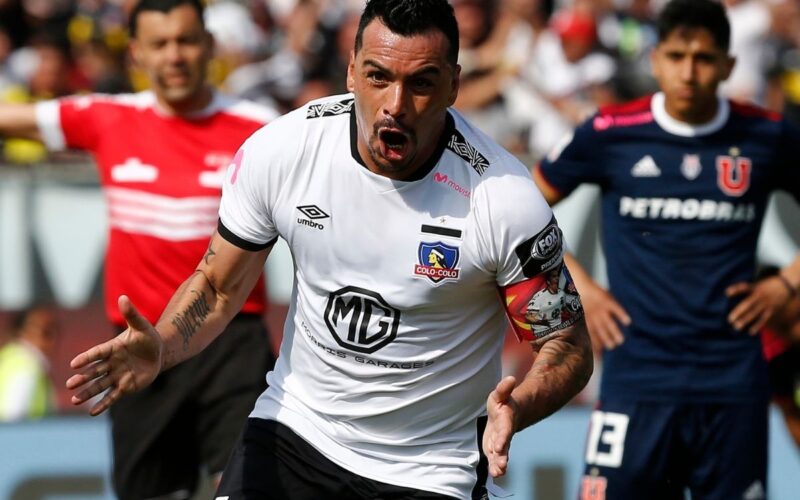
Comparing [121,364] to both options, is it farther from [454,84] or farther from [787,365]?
[787,365]

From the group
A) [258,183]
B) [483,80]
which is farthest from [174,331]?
[483,80]

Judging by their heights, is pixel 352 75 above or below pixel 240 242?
above

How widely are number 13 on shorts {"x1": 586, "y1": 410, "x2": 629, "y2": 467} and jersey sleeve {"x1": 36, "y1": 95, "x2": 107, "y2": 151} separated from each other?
115 inches

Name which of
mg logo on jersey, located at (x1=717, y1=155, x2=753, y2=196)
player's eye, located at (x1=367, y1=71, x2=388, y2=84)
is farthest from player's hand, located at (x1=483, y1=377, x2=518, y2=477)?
mg logo on jersey, located at (x1=717, y1=155, x2=753, y2=196)

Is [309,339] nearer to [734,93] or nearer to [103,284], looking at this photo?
[103,284]

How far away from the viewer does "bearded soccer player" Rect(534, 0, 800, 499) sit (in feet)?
21.2

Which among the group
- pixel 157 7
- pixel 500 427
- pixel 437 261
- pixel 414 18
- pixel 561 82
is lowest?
pixel 500 427

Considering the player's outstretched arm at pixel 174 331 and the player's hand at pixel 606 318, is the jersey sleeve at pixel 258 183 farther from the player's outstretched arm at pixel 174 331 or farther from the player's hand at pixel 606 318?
the player's hand at pixel 606 318

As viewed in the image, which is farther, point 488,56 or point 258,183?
point 488,56

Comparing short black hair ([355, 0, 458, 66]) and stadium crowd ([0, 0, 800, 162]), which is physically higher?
stadium crowd ([0, 0, 800, 162])

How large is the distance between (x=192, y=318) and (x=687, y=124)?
9.52 ft

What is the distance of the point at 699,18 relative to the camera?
6.61m

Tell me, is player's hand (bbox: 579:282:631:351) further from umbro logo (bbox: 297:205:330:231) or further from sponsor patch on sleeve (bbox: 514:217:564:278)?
umbro logo (bbox: 297:205:330:231)

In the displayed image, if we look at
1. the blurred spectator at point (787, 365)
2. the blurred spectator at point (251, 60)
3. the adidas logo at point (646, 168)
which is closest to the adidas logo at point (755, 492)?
the blurred spectator at point (787, 365)
